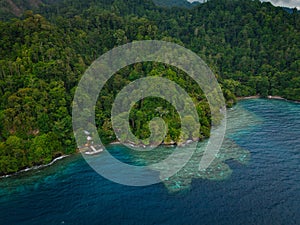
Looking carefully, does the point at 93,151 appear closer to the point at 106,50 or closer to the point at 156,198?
the point at 156,198

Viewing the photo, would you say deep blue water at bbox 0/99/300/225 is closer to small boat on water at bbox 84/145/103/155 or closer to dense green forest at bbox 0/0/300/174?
small boat on water at bbox 84/145/103/155

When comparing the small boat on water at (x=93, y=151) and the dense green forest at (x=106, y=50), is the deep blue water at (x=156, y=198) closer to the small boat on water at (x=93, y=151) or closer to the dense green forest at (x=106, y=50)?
the small boat on water at (x=93, y=151)

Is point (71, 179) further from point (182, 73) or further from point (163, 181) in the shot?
point (182, 73)

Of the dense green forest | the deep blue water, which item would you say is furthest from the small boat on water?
the dense green forest

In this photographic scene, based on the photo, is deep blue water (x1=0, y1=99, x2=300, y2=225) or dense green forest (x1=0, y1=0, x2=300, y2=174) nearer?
deep blue water (x1=0, y1=99, x2=300, y2=225)

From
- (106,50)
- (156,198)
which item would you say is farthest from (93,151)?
(106,50)

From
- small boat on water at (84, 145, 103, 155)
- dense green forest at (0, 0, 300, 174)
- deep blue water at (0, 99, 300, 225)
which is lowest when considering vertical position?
deep blue water at (0, 99, 300, 225)
